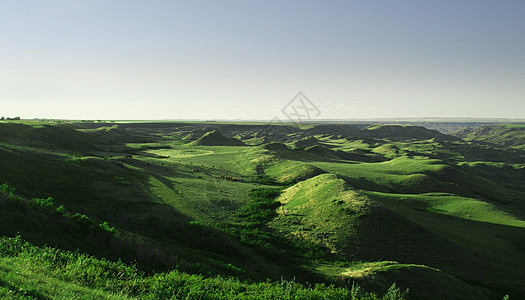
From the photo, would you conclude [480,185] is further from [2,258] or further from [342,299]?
[2,258]

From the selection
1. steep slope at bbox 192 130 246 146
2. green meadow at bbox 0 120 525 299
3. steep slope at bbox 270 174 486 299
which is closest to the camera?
green meadow at bbox 0 120 525 299

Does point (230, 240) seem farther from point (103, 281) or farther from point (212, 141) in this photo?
point (212, 141)

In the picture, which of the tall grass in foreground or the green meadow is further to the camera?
the green meadow

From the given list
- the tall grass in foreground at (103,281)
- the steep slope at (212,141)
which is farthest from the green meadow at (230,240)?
the steep slope at (212,141)

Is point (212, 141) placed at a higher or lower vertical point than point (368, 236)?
higher

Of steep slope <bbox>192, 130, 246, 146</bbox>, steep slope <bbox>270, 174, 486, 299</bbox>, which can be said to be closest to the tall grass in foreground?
steep slope <bbox>270, 174, 486, 299</bbox>

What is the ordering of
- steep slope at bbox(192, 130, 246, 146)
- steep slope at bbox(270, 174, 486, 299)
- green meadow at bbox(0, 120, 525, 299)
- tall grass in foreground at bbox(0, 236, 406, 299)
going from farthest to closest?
steep slope at bbox(192, 130, 246, 146) < steep slope at bbox(270, 174, 486, 299) < green meadow at bbox(0, 120, 525, 299) < tall grass in foreground at bbox(0, 236, 406, 299)

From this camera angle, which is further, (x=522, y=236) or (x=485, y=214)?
(x=485, y=214)

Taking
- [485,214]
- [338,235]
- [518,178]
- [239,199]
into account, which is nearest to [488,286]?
[338,235]

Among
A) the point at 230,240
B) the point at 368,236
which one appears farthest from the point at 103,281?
the point at 368,236

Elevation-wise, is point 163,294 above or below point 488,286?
above

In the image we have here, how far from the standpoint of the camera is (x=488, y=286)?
63.0 feet

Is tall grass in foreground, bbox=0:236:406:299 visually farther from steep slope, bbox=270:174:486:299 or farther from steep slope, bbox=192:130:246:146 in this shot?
steep slope, bbox=192:130:246:146

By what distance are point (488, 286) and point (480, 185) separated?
178 ft
